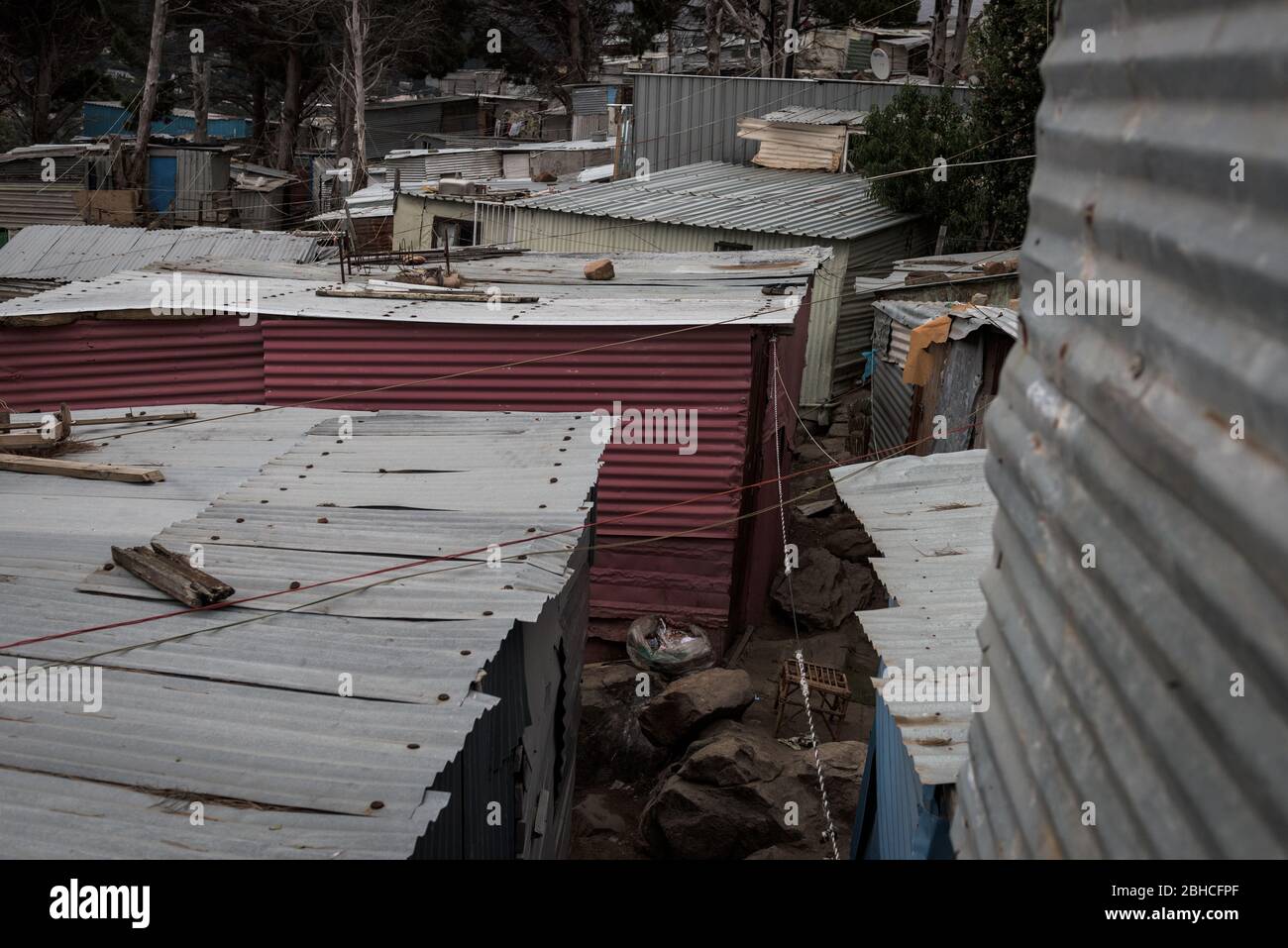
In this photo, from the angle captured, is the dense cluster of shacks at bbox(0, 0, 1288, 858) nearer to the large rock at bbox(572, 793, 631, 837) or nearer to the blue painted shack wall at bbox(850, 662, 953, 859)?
the blue painted shack wall at bbox(850, 662, 953, 859)

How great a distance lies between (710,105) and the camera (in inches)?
1115

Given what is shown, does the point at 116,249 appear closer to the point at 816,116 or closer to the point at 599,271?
the point at 599,271

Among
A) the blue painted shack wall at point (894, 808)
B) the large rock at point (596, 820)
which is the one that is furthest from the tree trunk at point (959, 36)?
the blue painted shack wall at point (894, 808)

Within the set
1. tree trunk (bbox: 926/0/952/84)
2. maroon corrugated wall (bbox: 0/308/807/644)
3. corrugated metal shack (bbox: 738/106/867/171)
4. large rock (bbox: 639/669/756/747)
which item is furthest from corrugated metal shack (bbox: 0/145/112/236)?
large rock (bbox: 639/669/756/747)

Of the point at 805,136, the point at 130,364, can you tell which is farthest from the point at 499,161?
the point at 130,364

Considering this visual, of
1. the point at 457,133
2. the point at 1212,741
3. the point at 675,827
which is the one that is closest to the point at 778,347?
the point at 675,827

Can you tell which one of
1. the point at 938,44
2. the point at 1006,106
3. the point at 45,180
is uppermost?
the point at 938,44

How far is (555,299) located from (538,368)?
94 centimetres

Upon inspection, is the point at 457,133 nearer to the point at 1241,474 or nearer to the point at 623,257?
the point at 623,257

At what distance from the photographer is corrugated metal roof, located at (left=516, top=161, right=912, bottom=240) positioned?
21.5 metres

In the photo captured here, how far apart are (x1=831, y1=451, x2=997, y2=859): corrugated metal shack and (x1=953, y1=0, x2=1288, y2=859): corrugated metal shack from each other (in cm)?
58

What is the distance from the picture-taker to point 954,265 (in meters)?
19.4

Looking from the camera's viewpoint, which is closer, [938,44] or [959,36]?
[959,36]

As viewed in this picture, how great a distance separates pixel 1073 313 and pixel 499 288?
36.2 ft
